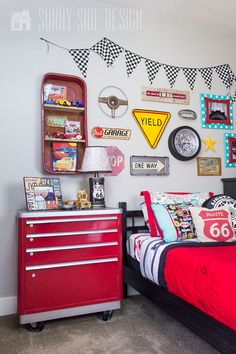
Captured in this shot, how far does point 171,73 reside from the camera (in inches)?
119

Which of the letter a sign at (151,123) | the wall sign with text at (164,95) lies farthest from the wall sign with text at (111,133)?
the wall sign with text at (164,95)

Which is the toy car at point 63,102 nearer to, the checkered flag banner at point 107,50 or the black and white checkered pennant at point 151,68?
the checkered flag banner at point 107,50

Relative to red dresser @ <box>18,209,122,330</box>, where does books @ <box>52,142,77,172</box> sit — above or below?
above

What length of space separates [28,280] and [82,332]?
1.65 feet

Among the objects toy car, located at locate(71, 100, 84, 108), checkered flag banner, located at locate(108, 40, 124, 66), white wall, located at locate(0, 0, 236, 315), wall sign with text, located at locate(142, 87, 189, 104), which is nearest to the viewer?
white wall, located at locate(0, 0, 236, 315)

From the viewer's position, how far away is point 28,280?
1.97m

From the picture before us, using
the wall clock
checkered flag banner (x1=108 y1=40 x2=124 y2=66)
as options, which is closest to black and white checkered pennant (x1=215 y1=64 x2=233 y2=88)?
the wall clock

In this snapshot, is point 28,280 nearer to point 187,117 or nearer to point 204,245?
point 204,245

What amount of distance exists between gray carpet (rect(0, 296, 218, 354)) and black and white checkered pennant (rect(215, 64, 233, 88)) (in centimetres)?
246

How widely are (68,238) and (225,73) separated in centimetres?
248

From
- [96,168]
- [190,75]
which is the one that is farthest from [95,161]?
[190,75]

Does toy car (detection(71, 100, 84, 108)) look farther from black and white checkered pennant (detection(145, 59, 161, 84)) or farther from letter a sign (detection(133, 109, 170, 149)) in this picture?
black and white checkered pennant (detection(145, 59, 161, 84))

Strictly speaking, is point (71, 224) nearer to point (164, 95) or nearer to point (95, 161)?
point (95, 161)

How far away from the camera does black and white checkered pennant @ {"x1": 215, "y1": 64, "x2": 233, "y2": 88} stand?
3215 millimetres
